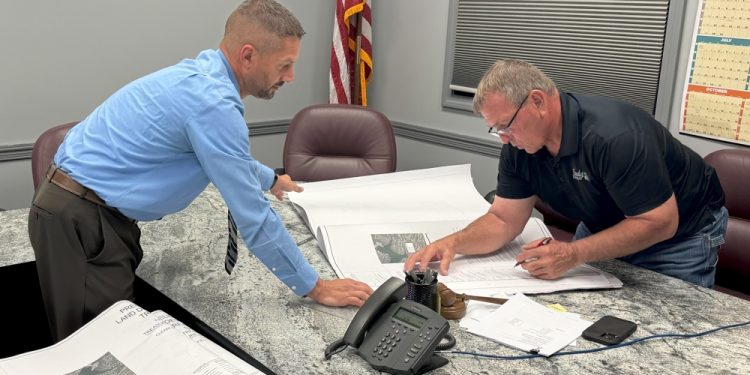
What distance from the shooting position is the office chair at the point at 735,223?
2330mm

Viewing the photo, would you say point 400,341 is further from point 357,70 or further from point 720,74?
point 357,70

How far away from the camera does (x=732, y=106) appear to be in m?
2.73

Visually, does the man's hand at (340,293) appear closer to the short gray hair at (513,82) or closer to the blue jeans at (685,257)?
the short gray hair at (513,82)

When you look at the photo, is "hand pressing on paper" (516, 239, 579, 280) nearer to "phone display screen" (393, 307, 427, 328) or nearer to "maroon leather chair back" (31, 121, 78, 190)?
"phone display screen" (393, 307, 427, 328)

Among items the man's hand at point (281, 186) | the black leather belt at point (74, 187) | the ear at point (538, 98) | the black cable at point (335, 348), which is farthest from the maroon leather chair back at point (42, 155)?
the ear at point (538, 98)

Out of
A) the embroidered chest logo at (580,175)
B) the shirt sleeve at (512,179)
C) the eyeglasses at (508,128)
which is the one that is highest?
the eyeglasses at (508,128)

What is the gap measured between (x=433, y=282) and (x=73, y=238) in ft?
2.77

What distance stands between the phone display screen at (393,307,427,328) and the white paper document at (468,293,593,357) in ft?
0.64

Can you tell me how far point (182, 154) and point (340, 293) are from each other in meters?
0.49

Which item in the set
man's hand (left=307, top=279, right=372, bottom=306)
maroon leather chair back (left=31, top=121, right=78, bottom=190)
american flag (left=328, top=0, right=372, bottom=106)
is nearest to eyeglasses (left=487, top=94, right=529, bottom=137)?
man's hand (left=307, top=279, right=372, bottom=306)

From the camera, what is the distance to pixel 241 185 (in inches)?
56.9

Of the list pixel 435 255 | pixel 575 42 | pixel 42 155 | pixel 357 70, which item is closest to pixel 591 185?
pixel 435 255

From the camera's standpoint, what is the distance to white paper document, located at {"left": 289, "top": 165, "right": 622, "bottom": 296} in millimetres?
1713

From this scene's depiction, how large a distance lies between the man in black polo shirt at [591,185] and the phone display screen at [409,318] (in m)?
0.42
